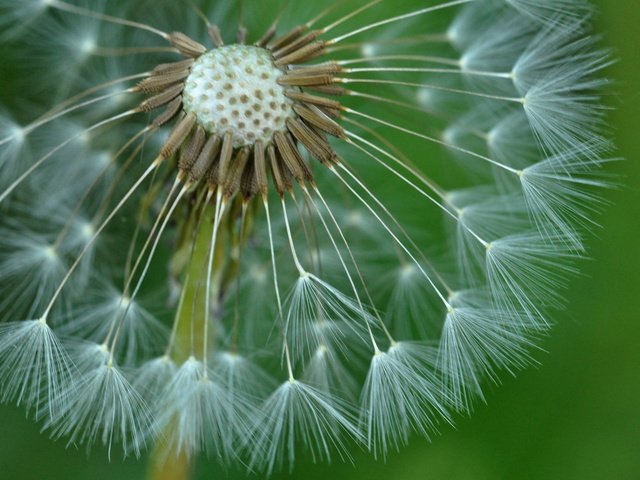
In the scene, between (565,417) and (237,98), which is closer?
(237,98)

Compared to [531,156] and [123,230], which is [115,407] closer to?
[123,230]

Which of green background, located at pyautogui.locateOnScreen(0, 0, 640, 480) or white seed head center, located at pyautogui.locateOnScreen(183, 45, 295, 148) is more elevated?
white seed head center, located at pyautogui.locateOnScreen(183, 45, 295, 148)

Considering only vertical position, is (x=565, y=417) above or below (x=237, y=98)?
below

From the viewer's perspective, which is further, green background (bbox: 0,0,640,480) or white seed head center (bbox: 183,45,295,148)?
green background (bbox: 0,0,640,480)
